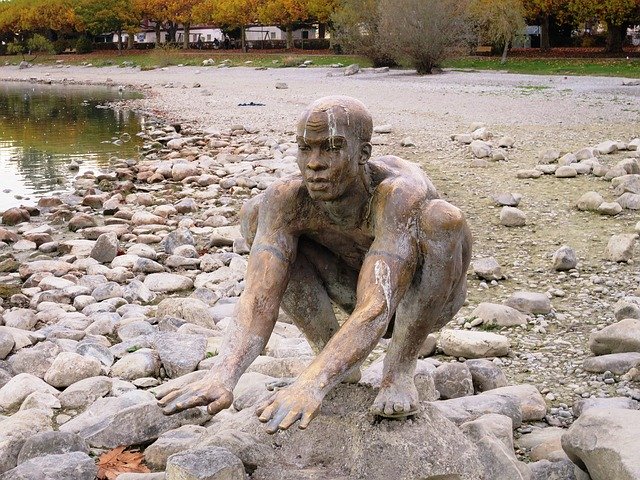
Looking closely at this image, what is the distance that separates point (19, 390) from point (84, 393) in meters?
0.49

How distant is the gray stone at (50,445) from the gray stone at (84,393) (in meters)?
1.17

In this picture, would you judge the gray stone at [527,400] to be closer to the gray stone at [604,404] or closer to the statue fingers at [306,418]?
the gray stone at [604,404]

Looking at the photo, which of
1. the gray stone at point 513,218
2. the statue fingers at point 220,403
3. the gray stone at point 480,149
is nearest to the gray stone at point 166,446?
the statue fingers at point 220,403

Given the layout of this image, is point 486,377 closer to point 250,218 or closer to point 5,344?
point 250,218

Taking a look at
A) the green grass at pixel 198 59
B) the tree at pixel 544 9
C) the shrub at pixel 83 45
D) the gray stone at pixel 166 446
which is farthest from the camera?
the shrub at pixel 83 45

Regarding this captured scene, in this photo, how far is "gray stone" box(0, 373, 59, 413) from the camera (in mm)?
6520

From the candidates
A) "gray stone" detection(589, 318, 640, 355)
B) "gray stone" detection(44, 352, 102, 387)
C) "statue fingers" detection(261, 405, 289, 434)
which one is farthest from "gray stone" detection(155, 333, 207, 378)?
"statue fingers" detection(261, 405, 289, 434)

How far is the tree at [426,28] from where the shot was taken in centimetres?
4009

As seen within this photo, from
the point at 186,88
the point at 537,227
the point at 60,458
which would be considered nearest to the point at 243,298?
the point at 60,458

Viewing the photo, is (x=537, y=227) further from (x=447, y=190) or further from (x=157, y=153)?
(x=157, y=153)

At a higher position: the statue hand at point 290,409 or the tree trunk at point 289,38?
the tree trunk at point 289,38

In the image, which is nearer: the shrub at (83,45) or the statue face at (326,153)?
the statue face at (326,153)

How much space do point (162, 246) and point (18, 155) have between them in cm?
1352

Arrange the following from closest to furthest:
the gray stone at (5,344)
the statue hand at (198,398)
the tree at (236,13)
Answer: the statue hand at (198,398) → the gray stone at (5,344) → the tree at (236,13)
